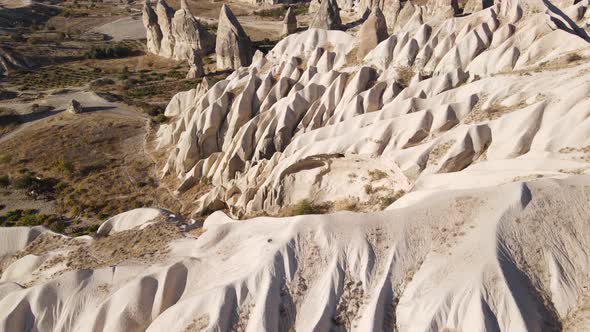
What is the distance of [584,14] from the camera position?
2342cm

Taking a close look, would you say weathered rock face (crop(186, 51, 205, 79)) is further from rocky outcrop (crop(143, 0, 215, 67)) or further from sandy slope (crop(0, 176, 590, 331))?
sandy slope (crop(0, 176, 590, 331))

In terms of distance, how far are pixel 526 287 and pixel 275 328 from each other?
15.5ft

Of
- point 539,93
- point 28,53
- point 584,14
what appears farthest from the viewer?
point 28,53

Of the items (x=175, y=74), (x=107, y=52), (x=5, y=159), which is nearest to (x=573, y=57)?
(x=5, y=159)

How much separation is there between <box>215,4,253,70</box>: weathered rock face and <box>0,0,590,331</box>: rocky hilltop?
22.4 metres

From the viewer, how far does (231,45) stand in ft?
135

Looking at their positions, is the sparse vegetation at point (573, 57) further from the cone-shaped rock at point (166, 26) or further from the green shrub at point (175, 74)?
the cone-shaped rock at point (166, 26)

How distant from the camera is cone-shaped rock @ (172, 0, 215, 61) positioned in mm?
45969

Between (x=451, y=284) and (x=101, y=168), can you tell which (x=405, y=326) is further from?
(x=101, y=168)

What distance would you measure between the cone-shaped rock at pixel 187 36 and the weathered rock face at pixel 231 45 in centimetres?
561

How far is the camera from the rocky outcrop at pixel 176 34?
46.2 m

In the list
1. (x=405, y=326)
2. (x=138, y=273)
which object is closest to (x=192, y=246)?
(x=138, y=273)

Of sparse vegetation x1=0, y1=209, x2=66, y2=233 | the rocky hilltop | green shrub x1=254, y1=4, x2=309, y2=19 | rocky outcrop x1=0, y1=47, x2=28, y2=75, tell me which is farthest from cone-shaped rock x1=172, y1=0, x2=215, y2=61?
the rocky hilltop

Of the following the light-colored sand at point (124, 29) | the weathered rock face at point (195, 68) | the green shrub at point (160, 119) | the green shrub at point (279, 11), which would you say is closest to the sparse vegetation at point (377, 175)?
the green shrub at point (160, 119)
